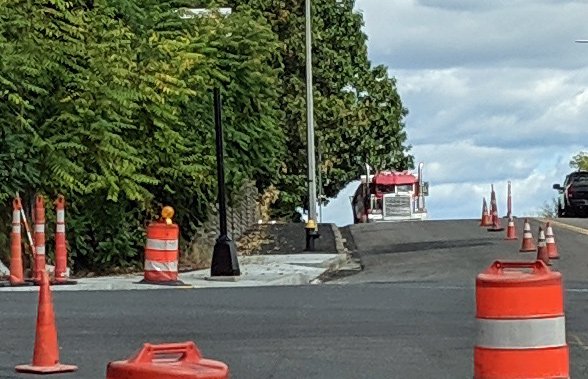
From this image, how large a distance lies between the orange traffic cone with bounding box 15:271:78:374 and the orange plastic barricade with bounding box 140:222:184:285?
32.0 feet

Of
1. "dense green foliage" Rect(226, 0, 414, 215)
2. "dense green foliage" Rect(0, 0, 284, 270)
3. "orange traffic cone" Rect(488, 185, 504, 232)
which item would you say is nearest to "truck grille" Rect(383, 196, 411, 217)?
"dense green foliage" Rect(226, 0, 414, 215)

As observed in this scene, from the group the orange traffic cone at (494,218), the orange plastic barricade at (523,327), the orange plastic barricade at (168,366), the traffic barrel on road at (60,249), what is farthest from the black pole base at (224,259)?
the orange plastic barricade at (168,366)

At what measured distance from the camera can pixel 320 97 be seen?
55.3 meters

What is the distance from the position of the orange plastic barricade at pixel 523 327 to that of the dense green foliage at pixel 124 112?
619 inches

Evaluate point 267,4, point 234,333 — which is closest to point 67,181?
point 234,333

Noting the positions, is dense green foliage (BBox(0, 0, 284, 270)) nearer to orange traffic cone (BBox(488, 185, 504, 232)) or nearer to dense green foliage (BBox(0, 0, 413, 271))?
dense green foliage (BBox(0, 0, 413, 271))

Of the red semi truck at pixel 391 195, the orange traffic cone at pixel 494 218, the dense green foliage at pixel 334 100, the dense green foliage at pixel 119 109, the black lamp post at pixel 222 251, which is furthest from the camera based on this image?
the red semi truck at pixel 391 195

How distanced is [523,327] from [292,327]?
19.6 ft

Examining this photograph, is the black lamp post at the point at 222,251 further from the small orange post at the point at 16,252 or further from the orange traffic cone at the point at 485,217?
the orange traffic cone at the point at 485,217

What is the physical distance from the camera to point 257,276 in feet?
75.4

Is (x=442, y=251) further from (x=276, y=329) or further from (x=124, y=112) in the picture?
(x=276, y=329)

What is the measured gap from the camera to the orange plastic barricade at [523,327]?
26.4ft

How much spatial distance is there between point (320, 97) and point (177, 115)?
99.0 ft

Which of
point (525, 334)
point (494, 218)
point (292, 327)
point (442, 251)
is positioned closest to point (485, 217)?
point (494, 218)
